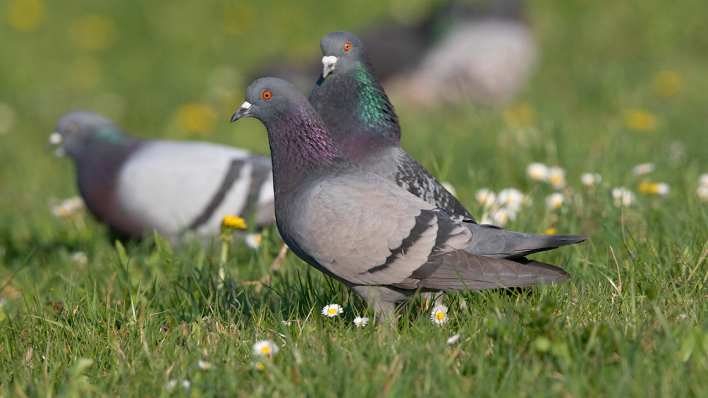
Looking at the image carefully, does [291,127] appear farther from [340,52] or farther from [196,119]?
[196,119]

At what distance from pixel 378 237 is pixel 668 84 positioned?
590 centimetres

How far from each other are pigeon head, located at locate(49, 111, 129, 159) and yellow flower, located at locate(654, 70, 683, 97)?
5.44 meters

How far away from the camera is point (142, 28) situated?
9.19 m

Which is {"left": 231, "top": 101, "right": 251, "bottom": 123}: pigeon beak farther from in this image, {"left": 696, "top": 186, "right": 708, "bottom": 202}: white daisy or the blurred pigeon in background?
the blurred pigeon in background

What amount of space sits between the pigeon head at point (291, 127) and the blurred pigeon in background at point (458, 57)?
4.68m

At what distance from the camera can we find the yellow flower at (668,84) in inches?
272

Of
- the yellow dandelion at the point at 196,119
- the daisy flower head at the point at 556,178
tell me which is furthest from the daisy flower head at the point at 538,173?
the yellow dandelion at the point at 196,119

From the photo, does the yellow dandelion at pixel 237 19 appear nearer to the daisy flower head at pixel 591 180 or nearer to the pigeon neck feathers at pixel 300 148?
the daisy flower head at pixel 591 180

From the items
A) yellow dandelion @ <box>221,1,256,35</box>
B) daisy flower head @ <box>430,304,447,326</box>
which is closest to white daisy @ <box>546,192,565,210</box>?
daisy flower head @ <box>430,304,447,326</box>

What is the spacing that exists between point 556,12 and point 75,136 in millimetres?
7044

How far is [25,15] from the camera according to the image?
918 cm

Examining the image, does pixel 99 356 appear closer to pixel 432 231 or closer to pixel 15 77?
pixel 432 231

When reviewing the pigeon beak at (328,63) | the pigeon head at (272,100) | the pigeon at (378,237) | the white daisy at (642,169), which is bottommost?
the pigeon at (378,237)

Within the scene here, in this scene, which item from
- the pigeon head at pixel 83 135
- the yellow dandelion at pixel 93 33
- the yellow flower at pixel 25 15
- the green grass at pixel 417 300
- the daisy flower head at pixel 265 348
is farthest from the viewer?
the yellow flower at pixel 25 15
